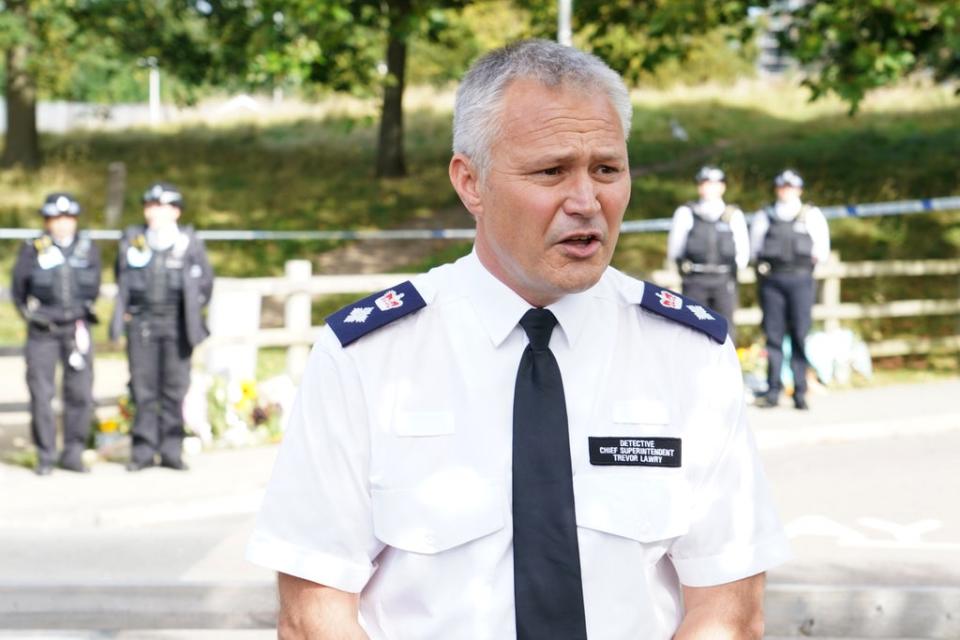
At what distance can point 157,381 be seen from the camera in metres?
10.6

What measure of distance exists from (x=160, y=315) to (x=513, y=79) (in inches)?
327

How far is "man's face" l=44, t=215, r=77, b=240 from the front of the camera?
10.1m

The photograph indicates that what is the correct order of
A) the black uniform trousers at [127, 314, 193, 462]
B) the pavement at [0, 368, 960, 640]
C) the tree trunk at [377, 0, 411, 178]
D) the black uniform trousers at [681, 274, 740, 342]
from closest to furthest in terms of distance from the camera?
the pavement at [0, 368, 960, 640]
the black uniform trousers at [127, 314, 193, 462]
the black uniform trousers at [681, 274, 740, 342]
the tree trunk at [377, 0, 411, 178]

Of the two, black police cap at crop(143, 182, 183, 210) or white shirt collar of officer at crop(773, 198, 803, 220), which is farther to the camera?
white shirt collar of officer at crop(773, 198, 803, 220)

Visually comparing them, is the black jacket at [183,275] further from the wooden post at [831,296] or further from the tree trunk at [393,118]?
the tree trunk at [393,118]

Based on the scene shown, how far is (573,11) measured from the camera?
71.7 feet

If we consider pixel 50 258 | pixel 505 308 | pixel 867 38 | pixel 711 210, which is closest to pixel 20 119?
pixel 867 38

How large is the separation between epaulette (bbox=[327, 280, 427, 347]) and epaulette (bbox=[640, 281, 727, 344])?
385 mm

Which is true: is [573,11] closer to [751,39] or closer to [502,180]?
[751,39]

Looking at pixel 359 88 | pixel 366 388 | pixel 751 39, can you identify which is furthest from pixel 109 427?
pixel 359 88

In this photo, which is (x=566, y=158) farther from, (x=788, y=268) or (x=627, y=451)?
(x=788, y=268)

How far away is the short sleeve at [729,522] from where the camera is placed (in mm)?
2441

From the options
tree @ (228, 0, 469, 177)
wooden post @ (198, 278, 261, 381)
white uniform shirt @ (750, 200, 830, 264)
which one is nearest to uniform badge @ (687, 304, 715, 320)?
wooden post @ (198, 278, 261, 381)

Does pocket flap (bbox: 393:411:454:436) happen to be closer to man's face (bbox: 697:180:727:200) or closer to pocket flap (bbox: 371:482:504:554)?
pocket flap (bbox: 371:482:504:554)
